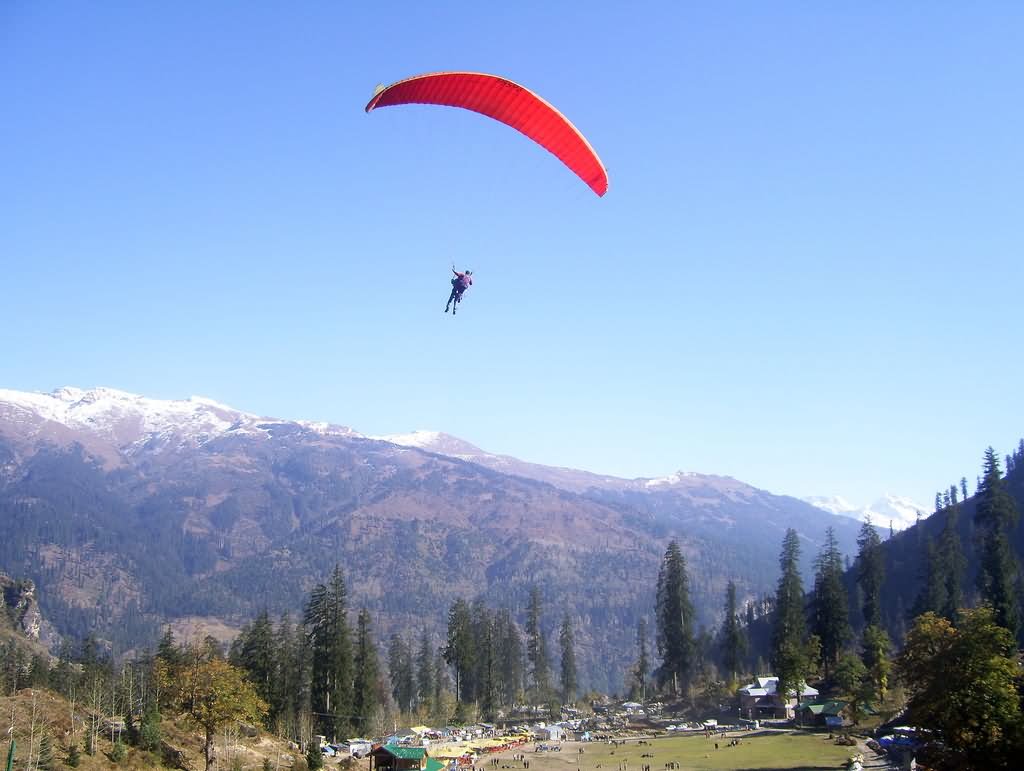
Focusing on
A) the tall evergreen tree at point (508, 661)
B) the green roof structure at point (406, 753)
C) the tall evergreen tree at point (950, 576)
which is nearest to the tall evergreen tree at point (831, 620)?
the tall evergreen tree at point (950, 576)

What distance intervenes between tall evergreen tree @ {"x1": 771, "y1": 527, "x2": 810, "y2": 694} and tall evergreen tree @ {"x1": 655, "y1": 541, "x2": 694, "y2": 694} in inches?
381

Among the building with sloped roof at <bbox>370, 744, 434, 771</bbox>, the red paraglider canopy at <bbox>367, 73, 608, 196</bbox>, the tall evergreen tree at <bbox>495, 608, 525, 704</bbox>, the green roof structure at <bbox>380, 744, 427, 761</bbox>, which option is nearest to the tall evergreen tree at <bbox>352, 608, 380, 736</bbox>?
the building with sloped roof at <bbox>370, 744, 434, 771</bbox>

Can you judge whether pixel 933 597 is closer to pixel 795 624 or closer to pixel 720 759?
pixel 795 624

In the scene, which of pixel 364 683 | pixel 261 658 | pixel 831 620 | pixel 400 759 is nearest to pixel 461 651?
pixel 364 683

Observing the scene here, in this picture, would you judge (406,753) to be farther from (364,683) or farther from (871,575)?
(871,575)

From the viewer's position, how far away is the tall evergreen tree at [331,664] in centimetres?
6919

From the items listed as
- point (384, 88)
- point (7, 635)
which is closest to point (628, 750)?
point (384, 88)

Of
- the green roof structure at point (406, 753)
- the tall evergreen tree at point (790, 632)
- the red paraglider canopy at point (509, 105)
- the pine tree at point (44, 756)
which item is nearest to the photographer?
the red paraglider canopy at point (509, 105)

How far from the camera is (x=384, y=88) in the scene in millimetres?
22062

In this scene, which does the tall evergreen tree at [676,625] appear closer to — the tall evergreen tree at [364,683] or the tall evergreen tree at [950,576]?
the tall evergreen tree at [950,576]

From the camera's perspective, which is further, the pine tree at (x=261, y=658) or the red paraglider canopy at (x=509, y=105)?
the pine tree at (x=261, y=658)

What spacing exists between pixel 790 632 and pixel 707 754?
94.6 feet

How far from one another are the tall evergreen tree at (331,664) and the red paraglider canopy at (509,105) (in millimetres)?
54273

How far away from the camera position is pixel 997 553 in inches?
2662
